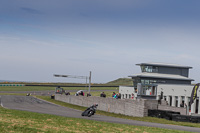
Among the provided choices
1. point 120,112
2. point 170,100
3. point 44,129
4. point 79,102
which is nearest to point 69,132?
point 44,129

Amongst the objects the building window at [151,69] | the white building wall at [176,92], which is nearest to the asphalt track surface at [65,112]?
the white building wall at [176,92]

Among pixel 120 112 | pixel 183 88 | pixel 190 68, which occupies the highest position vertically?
pixel 190 68

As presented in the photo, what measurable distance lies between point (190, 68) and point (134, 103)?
34.2 meters

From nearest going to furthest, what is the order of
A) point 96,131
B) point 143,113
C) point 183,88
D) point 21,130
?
1. point 21,130
2. point 96,131
3. point 143,113
4. point 183,88

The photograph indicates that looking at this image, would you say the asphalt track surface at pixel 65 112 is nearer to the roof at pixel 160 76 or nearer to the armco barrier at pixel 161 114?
the armco barrier at pixel 161 114

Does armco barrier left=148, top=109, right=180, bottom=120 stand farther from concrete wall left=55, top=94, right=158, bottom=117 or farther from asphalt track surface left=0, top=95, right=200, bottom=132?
asphalt track surface left=0, top=95, right=200, bottom=132

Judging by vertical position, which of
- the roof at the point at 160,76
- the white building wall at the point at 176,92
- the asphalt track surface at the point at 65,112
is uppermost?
the roof at the point at 160,76

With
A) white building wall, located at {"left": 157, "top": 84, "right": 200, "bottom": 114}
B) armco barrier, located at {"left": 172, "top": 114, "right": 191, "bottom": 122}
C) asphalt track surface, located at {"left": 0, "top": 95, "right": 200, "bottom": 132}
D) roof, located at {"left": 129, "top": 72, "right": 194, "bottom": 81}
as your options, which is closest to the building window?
roof, located at {"left": 129, "top": 72, "right": 194, "bottom": 81}

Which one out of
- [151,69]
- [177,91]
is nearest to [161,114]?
[177,91]

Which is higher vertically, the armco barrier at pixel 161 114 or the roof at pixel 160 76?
the roof at pixel 160 76

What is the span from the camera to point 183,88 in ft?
154

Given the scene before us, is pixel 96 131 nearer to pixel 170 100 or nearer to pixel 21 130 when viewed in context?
pixel 21 130

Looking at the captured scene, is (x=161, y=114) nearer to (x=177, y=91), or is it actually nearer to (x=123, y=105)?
(x=123, y=105)

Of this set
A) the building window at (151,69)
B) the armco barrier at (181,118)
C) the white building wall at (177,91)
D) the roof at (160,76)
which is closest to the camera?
the armco barrier at (181,118)
